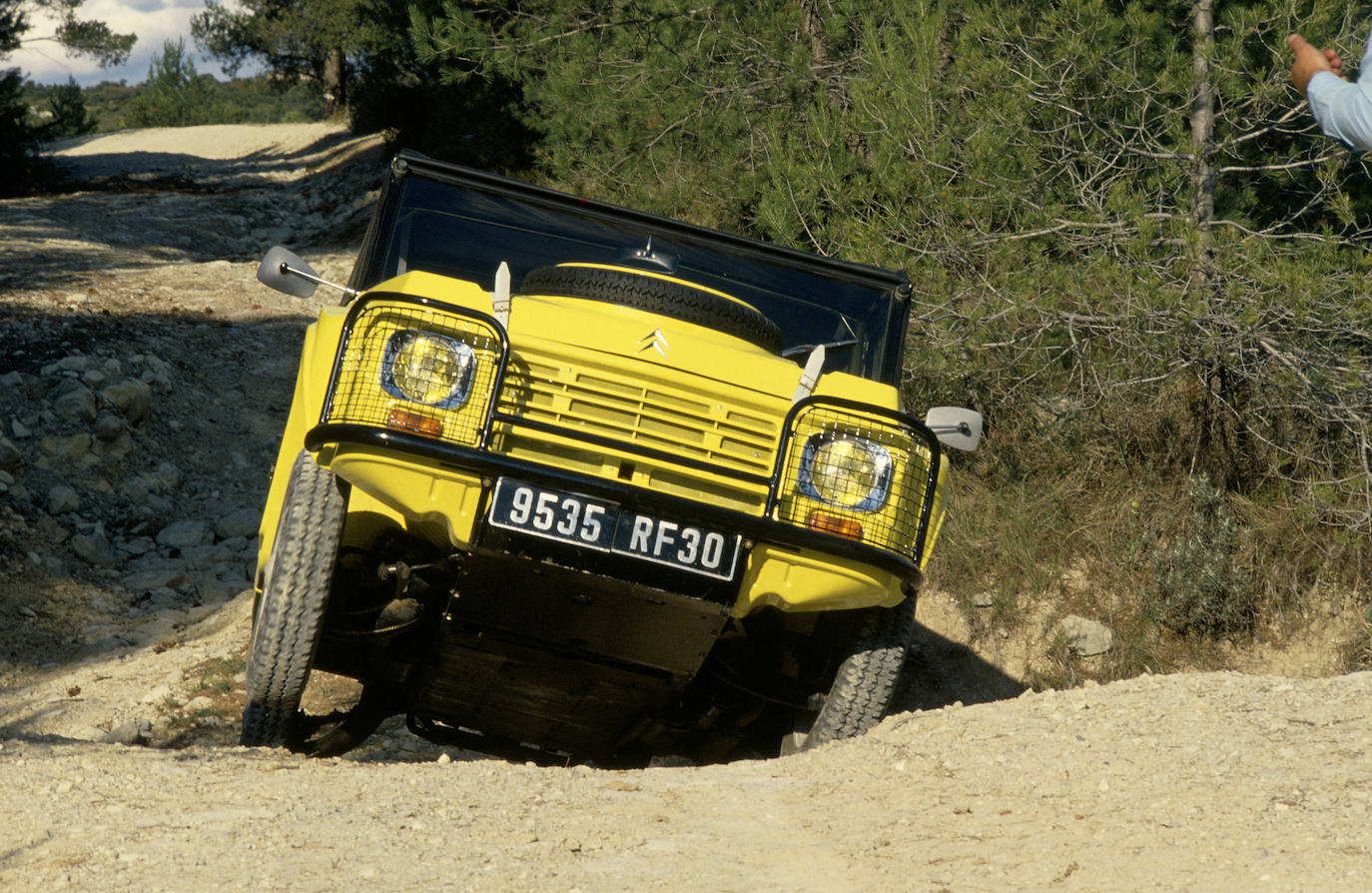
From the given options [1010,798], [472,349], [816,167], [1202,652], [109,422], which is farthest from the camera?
[109,422]

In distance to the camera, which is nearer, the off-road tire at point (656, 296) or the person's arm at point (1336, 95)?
the person's arm at point (1336, 95)

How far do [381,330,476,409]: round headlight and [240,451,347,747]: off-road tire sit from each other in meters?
0.37

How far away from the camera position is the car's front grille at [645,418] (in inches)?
137

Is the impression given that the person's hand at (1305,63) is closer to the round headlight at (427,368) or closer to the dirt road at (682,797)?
the dirt road at (682,797)

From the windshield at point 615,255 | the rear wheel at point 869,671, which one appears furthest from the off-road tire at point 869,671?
the windshield at point 615,255

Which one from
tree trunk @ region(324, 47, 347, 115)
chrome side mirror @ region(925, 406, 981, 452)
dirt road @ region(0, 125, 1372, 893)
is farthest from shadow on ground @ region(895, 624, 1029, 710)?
tree trunk @ region(324, 47, 347, 115)

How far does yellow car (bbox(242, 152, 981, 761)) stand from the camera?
3.38 m

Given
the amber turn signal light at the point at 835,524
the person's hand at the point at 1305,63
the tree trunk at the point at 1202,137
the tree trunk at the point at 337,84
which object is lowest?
the amber turn signal light at the point at 835,524

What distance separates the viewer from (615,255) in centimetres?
491

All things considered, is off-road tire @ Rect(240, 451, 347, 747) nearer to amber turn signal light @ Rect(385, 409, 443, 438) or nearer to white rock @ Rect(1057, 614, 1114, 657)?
amber turn signal light @ Rect(385, 409, 443, 438)

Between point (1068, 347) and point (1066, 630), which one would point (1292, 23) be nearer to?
point (1068, 347)

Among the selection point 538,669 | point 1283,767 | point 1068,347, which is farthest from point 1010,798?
point 1068,347

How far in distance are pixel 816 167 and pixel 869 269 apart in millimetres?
2916

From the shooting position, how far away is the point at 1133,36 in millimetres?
7141
